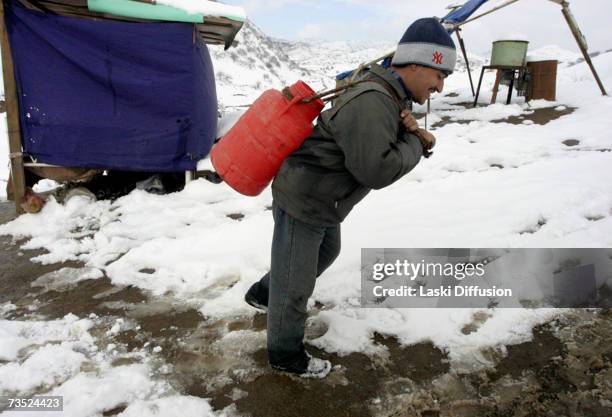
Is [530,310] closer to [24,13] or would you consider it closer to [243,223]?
[243,223]

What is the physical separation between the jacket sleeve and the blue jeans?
1.55 ft

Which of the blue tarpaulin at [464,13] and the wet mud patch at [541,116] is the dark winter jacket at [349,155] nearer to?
the wet mud patch at [541,116]

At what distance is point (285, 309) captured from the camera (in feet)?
7.98

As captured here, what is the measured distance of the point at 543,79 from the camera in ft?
31.3

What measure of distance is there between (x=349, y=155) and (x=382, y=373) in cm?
139

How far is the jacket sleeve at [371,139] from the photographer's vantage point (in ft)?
6.49

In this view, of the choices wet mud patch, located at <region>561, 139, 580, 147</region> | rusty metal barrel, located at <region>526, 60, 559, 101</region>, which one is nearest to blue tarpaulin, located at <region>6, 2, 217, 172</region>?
wet mud patch, located at <region>561, 139, 580, 147</region>

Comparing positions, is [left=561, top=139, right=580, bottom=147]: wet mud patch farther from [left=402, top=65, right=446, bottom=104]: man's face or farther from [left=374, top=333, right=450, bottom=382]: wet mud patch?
[left=402, top=65, right=446, bottom=104]: man's face

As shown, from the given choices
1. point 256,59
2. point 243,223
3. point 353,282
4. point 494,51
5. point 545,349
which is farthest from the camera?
point 256,59

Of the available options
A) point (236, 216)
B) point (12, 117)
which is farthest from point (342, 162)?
point (12, 117)

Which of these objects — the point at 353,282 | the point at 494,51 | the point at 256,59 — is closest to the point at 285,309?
the point at 353,282

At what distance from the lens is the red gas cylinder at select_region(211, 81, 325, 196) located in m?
2.21

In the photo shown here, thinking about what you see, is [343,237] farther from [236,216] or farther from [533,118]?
[533,118]

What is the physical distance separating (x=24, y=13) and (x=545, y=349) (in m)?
6.41
